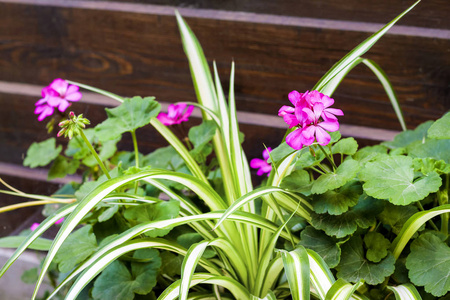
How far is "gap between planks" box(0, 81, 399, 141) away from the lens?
58.5 inches

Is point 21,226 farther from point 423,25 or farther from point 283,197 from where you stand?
point 423,25

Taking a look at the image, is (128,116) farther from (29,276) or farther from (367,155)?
(29,276)

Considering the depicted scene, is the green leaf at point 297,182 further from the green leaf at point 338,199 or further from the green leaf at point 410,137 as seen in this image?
the green leaf at point 410,137

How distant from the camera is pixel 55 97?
120 cm

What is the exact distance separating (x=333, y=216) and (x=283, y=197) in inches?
4.1

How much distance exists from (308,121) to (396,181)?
0.20 m

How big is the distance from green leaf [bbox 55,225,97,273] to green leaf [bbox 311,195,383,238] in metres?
0.45

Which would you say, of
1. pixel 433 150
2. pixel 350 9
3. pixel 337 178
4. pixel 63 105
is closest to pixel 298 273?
pixel 337 178

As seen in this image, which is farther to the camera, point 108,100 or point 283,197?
point 108,100

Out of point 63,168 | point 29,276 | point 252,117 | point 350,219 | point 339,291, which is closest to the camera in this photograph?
point 339,291

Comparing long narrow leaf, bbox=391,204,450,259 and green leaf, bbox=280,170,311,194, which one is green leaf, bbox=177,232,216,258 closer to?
green leaf, bbox=280,170,311,194

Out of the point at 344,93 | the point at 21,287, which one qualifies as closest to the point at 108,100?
the point at 21,287

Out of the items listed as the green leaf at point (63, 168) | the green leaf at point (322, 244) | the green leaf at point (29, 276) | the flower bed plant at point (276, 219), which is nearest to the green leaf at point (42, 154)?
the green leaf at point (63, 168)

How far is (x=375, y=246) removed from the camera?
957mm
